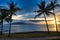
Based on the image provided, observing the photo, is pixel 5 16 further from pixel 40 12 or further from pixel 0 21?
pixel 40 12

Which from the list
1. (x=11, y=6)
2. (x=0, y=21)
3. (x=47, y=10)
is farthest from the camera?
(x=0, y=21)

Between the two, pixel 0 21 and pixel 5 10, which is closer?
pixel 5 10

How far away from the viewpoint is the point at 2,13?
43750 mm

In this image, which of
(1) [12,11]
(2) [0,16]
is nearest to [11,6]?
(1) [12,11]

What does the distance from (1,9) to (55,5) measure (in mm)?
13618

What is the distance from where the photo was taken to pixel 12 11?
42156 millimetres

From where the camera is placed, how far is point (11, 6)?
137ft

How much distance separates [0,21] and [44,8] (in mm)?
12908

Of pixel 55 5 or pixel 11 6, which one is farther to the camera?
pixel 55 5

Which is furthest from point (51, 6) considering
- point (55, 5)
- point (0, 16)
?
point (0, 16)

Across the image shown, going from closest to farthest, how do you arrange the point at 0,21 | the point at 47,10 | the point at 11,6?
the point at 11,6 < the point at 47,10 < the point at 0,21

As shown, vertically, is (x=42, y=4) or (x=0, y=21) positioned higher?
(x=42, y=4)

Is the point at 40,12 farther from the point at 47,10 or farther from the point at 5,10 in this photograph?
the point at 5,10

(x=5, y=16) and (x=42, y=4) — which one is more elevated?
(x=42, y=4)
